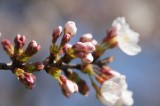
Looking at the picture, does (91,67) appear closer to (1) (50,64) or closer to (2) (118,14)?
(1) (50,64)

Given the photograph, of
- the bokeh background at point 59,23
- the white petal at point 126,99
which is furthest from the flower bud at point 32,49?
the bokeh background at point 59,23

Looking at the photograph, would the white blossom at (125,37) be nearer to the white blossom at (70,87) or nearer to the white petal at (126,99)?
the white petal at (126,99)

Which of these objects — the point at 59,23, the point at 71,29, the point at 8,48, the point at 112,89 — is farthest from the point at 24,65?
the point at 59,23

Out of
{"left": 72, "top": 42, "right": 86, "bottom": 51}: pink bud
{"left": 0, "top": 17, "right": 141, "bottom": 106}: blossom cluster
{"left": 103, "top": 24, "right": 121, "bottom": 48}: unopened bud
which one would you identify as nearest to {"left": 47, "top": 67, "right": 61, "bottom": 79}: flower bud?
{"left": 0, "top": 17, "right": 141, "bottom": 106}: blossom cluster

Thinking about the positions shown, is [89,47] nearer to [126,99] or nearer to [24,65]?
[24,65]

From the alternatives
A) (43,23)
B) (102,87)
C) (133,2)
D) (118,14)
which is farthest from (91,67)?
(133,2)

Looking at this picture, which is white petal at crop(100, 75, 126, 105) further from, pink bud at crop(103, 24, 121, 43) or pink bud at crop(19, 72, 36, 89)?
pink bud at crop(19, 72, 36, 89)

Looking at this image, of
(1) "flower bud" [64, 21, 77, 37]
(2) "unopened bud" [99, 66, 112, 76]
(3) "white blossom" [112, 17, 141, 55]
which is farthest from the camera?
(3) "white blossom" [112, 17, 141, 55]
